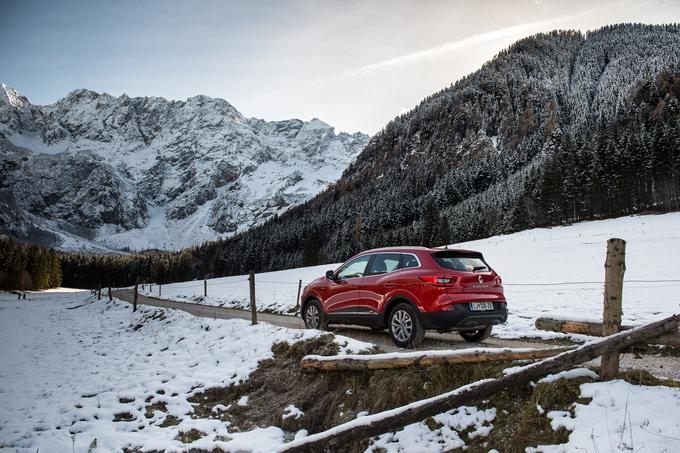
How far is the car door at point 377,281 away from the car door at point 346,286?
242mm

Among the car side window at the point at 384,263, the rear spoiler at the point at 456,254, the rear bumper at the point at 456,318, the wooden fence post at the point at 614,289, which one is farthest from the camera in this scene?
the car side window at the point at 384,263

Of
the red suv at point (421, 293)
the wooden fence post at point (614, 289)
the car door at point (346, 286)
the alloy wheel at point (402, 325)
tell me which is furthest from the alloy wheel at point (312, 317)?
the wooden fence post at point (614, 289)

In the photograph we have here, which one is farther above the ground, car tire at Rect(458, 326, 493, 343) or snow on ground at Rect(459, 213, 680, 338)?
snow on ground at Rect(459, 213, 680, 338)

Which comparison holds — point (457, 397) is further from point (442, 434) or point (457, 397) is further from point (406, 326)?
point (406, 326)

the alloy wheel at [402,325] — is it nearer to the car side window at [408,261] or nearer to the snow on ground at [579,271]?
the car side window at [408,261]

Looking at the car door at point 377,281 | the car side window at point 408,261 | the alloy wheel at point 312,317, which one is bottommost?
the alloy wheel at point 312,317

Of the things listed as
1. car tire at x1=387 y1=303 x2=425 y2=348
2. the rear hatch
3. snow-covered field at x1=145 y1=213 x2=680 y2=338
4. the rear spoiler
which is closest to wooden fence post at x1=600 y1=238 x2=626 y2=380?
snow-covered field at x1=145 y1=213 x2=680 y2=338

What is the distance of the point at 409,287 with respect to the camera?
28.7 feet

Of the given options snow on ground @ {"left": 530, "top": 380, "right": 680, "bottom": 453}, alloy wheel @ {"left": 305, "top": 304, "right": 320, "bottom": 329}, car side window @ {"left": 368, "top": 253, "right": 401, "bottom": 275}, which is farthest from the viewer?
alloy wheel @ {"left": 305, "top": 304, "right": 320, "bottom": 329}

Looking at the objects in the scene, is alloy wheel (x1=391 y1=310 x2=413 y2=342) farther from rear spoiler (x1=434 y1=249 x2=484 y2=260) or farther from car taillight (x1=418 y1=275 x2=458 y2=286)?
rear spoiler (x1=434 y1=249 x2=484 y2=260)

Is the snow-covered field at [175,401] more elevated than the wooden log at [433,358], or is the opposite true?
the wooden log at [433,358]

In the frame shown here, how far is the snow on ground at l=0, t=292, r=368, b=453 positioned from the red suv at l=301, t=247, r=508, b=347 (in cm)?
101

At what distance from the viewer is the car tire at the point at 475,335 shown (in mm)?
9953

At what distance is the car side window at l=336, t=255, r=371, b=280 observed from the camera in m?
10.5
